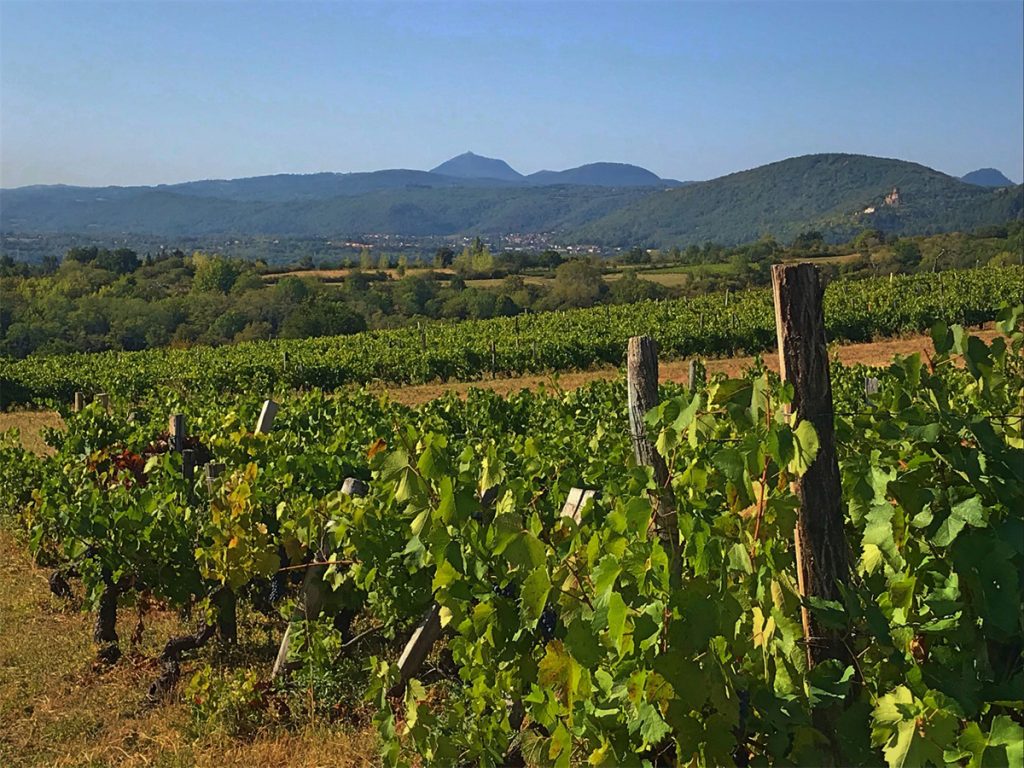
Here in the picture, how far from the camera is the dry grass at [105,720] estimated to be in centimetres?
432

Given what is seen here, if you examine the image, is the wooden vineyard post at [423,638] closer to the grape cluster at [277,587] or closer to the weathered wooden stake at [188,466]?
the grape cluster at [277,587]

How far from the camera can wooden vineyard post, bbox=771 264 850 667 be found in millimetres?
2273

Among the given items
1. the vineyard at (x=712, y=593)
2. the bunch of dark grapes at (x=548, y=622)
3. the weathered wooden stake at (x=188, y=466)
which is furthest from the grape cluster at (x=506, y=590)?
the weathered wooden stake at (x=188, y=466)

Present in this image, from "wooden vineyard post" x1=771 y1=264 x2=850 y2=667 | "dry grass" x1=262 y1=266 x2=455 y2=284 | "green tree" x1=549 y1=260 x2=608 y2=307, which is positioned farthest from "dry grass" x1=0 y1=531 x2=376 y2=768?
"dry grass" x1=262 y1=266 x2=455 y2=284

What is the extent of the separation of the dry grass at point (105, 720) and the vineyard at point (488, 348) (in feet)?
55.1

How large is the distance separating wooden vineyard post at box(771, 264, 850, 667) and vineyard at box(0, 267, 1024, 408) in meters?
21.5

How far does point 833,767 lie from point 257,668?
3901 millimetres

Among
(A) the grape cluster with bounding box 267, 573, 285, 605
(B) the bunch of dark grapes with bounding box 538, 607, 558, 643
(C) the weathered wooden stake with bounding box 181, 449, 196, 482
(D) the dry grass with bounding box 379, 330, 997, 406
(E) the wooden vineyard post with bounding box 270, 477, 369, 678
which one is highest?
(B) the bunch of dark grapes with bounding box 538, 607, 558, 643

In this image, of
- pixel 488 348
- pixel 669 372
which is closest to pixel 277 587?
pixel 669 372

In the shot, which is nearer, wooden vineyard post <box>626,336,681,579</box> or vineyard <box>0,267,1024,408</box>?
wooden vineyard post <box>626,336,681,579</box>

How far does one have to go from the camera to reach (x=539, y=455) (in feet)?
17.7

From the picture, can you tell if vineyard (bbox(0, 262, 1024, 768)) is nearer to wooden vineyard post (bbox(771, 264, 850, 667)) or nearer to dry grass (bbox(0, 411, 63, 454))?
wooden vineyard post (bbox(771, 264, 850, 667))

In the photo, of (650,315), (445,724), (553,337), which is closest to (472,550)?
(445,724)

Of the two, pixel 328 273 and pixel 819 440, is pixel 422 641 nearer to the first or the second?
pixel 819 440
